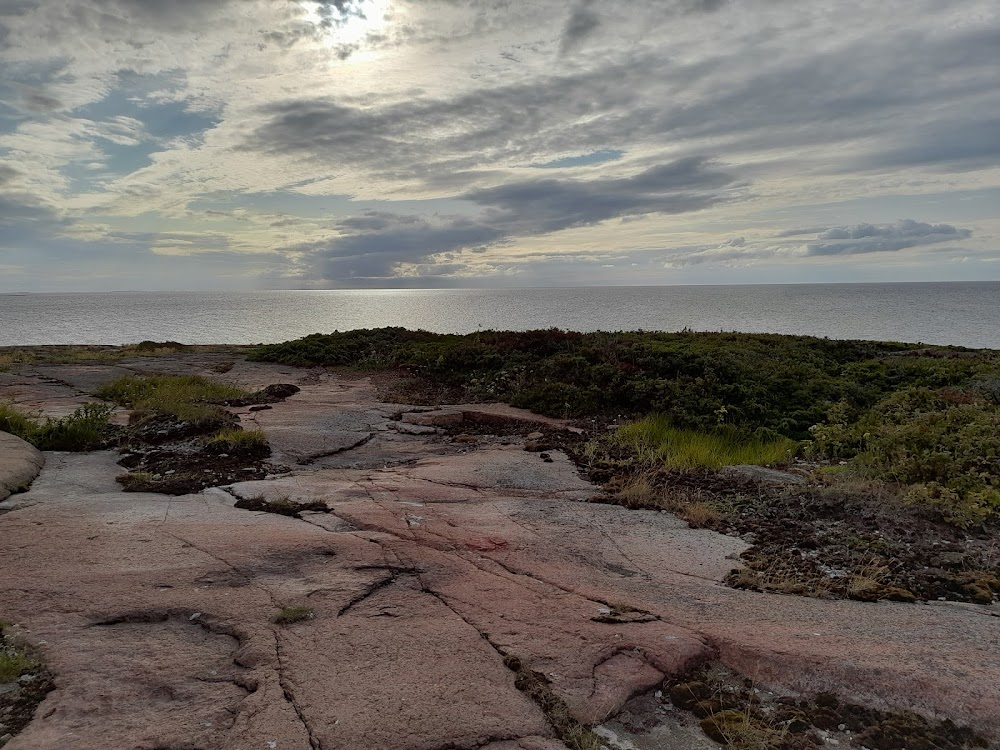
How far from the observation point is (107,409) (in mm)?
10461

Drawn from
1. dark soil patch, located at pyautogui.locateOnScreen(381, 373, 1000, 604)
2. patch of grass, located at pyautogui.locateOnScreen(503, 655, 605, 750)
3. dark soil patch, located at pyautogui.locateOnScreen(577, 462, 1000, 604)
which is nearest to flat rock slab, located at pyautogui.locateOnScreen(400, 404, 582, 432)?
dark soil patch, located at pyautogui.locateOnScreen(381, 373, 1000, 604)

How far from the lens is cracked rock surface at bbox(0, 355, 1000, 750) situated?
3.27m

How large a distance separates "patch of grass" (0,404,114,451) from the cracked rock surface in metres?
2.28

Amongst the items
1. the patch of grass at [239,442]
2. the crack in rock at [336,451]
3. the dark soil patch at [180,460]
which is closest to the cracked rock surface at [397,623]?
the dark soil patch at [180,460]

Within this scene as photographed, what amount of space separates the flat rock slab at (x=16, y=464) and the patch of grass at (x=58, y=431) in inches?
15.5

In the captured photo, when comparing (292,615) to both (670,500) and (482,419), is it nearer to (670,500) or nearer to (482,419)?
(670,500)

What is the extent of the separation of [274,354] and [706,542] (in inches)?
746

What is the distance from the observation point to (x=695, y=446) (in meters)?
9.93

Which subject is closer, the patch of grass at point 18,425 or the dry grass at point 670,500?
the dry grass at point 670,500

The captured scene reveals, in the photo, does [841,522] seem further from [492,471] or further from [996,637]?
[492,471]

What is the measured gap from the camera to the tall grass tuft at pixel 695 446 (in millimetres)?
9156

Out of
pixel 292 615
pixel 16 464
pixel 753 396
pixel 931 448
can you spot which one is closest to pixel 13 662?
pixel 292 615

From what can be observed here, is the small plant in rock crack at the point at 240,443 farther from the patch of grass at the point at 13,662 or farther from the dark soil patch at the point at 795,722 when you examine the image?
the dark soil patch at the point at 795,722

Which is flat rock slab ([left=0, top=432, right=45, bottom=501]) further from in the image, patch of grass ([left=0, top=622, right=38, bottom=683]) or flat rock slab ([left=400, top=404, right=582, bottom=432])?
flat rock slab ([left=400, top=404, right=582, bottom=432])
